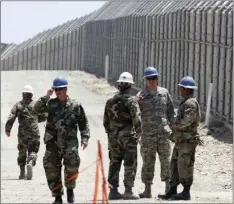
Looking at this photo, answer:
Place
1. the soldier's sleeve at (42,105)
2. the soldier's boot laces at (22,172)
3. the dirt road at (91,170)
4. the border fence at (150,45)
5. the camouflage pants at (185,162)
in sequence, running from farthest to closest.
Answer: the border fence at (150,45)
the soldier's boot laces at (22,172)
the dirt road at (91,170)
the camouflage pants at (185,162)
the soldier's sleeve at (42,105)

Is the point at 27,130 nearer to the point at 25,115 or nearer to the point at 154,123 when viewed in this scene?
the point at 25,115

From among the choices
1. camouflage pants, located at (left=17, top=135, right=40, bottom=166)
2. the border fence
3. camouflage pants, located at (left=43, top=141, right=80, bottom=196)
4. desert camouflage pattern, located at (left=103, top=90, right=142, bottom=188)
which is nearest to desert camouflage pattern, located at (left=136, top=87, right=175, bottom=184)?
desert camouflage pattern, located at (left=103, top=90, right=142, bottom=188)

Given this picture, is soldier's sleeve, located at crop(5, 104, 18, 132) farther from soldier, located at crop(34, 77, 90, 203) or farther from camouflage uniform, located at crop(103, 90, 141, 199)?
soldier, located at crop(34, 77, 90, 203)

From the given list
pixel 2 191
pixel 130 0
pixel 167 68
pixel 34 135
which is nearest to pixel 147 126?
pixel 2 191

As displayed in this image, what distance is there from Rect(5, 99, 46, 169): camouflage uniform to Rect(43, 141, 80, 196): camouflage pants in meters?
4.06

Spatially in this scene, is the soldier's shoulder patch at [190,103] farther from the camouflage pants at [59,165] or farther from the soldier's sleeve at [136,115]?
the camouflage pants at [59,165]

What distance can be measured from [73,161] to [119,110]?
102 cm

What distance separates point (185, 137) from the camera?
1249 centimetres

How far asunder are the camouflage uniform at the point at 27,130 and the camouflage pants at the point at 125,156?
3.72 meters

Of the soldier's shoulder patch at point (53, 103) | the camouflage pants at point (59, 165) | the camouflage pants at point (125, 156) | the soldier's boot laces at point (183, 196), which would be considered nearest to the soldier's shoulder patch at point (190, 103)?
the camouflage pants at point (125, 156)

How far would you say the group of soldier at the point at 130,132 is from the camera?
11.8 metres

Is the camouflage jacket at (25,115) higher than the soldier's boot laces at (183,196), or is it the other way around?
the camouflage jacket at (25,115)

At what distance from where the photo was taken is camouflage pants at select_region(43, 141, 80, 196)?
38.7 feet

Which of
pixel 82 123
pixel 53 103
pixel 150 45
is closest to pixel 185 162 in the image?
pixel 82 123
